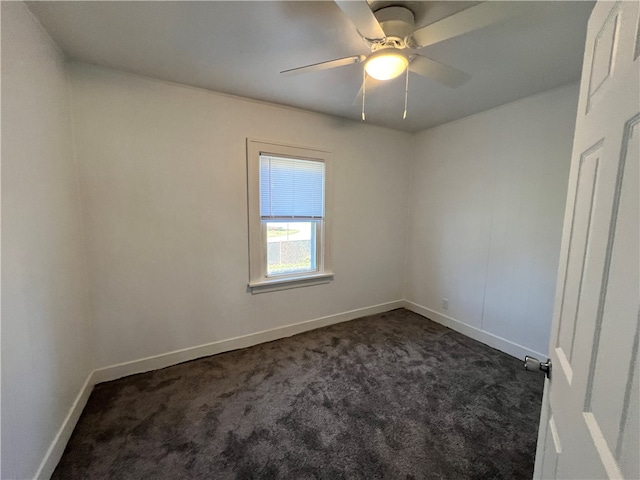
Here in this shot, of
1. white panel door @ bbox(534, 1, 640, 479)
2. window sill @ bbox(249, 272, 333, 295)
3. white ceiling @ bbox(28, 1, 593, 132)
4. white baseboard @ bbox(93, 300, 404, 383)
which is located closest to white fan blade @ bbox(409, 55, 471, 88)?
white ceiling @ bbox(28, 1, 593, 132)

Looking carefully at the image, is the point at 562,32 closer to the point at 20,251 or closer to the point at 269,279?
the point at 269,279

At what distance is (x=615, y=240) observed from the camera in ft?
1.73

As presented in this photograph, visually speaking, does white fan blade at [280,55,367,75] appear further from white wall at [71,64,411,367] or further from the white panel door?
white wall at [71,64,411,367]

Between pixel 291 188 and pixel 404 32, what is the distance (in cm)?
165

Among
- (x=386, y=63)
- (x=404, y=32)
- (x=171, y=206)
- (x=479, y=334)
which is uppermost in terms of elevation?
(x=404, y=32)

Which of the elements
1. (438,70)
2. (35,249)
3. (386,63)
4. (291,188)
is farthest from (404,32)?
(35,249)

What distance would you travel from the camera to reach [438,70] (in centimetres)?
146

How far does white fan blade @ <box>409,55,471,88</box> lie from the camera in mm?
1397

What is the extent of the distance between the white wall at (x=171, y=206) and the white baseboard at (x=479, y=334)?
4.98 feet

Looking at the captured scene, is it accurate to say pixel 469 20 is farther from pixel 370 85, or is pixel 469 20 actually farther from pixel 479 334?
pixel 479 334

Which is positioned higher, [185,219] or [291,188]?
[291,188]

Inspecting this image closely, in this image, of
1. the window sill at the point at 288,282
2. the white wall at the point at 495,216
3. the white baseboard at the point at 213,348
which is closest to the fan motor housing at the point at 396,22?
the white wall at the point at 495,216

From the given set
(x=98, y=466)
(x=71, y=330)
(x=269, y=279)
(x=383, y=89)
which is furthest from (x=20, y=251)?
(x=383, y=89)

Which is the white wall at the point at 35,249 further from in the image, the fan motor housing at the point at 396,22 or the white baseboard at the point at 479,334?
the white baseboard at the point at 479,334
